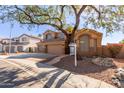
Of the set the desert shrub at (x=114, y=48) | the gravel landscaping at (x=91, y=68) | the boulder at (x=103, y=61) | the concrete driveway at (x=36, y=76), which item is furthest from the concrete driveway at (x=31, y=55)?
the desert shrub at (x=114, y=48)

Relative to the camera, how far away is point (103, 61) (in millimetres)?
7777

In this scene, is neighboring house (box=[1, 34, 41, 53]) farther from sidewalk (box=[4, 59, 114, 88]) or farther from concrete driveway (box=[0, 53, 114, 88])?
sidewalk (box=[4, 59, 114, 88])

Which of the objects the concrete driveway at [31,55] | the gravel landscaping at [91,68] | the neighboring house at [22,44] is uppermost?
the neighboring house at [22,44]

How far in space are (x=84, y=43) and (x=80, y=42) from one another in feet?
0.66

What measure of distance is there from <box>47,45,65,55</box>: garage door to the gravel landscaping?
0.26 m

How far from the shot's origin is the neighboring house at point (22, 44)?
6887 mm

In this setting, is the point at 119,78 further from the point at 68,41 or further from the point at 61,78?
the point at 68,41

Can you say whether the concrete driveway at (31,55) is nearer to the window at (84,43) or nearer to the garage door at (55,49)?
the garage door at (55,49)

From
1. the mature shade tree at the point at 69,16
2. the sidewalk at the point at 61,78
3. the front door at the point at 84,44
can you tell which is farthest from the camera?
the front door at the point at 84,44

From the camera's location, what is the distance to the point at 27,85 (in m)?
5.85

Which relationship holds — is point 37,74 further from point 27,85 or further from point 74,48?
point 74,48

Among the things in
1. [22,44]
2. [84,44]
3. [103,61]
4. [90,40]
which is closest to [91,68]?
[103,61]

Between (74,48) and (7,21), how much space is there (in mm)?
2102
